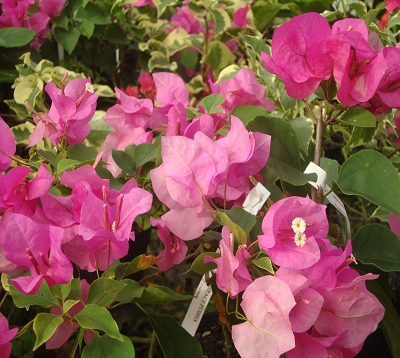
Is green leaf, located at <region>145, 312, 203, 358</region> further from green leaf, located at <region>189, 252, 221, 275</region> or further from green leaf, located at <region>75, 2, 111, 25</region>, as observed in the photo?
green leaf, located at <region>75, 2, 111, 25</region>

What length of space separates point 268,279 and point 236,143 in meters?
0.15

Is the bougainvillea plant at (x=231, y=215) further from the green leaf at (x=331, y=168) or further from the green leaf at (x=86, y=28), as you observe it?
the green leaf at (x=86, y=28)

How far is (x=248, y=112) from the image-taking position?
2.50ft

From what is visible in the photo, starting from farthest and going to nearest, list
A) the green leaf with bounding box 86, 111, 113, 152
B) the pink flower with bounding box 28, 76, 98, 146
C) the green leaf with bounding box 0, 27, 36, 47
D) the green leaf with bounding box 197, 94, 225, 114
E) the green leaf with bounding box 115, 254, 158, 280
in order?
the green leaf with bounding box 0, 27, 36, 47
the green leaf with bounding box 86, 111, 113, 152
the green leaf with bounding box 197, 94, 225, 114
the pink flower with bounding box 28, 76, 98, 146
the green leaf with bounding box 115, 254, 158, 280

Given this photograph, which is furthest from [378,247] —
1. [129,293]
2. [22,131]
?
[22,131]

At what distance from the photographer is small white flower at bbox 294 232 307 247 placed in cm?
50

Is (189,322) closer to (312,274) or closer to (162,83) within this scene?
(312,274)

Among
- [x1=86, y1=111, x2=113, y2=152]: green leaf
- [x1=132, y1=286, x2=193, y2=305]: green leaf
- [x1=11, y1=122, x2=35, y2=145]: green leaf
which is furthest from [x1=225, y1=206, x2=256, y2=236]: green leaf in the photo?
[x1=11, y1=122, x2=35, y2=145]: green leaf

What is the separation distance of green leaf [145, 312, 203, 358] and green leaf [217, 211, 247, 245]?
0.54 feet

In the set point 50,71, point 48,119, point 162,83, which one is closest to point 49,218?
point 48,119

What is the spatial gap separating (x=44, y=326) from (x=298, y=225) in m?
0.26

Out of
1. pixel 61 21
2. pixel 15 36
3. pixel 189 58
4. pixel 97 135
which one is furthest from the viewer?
pixel 189 58

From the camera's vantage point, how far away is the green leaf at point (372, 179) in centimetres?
57

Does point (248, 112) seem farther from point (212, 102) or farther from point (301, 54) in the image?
point (301, 54)
